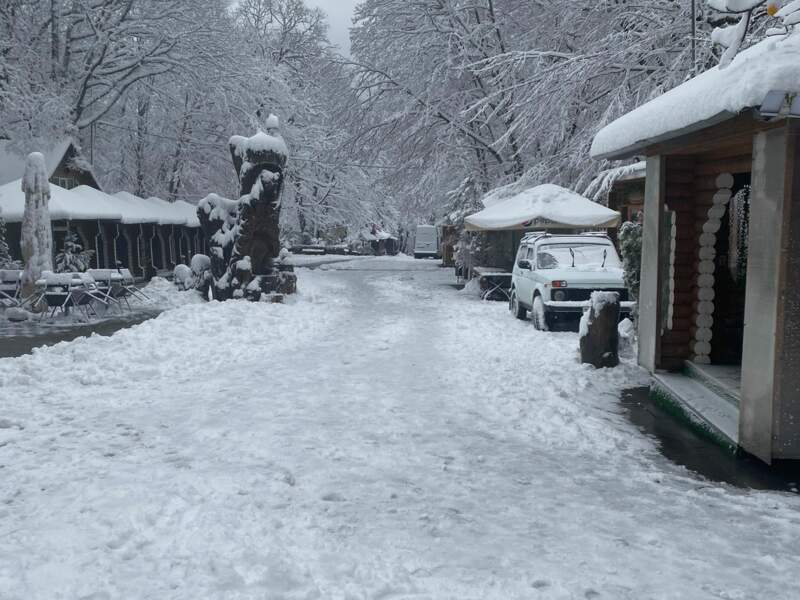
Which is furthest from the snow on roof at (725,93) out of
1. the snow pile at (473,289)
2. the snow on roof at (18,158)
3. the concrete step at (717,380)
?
the snow on roof at (18,158)

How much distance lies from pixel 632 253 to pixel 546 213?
6654 millimetres

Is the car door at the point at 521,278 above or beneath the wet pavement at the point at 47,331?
above

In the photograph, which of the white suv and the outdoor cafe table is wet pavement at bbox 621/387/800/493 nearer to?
the white suv

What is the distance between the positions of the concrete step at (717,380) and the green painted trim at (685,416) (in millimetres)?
384

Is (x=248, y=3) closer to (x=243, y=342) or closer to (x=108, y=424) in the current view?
(x=243, y=342)

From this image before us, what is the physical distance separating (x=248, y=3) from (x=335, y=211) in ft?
49.5

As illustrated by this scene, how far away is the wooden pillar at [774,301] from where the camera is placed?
195 inches

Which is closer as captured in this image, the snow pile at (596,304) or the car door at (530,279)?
the snow pile at (596,304)

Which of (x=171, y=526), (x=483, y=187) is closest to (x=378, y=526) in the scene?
(x=171, y=526)

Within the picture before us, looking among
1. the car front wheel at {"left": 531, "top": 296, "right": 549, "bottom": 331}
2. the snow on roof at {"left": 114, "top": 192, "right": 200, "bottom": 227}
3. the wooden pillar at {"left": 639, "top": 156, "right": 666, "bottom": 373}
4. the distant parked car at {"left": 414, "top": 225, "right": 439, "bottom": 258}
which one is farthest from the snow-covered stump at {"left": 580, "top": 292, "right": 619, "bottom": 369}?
the distant parked car at {"left": 414, "top": 225, "right": 439, "bottom": 258}

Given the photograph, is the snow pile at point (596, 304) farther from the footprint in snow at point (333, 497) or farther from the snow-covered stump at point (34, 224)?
the snow-covered stump at point (34, 224)

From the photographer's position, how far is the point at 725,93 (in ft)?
15.4

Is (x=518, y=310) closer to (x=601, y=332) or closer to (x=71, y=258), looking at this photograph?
(x=601, y=332)

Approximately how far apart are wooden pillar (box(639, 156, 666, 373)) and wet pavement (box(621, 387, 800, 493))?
939 millimetres
